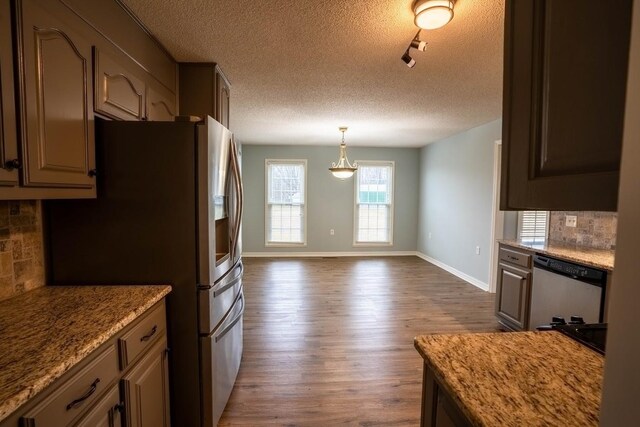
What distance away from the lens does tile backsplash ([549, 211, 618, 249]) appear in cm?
278

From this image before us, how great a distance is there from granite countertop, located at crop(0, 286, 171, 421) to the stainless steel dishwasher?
285cm

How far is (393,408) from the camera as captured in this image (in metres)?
2.03

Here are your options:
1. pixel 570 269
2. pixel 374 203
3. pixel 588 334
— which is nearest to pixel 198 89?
pixel 588 334

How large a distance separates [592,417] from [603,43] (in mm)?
811

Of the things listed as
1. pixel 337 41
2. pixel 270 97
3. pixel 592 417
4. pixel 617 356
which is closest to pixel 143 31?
pixel 337 41

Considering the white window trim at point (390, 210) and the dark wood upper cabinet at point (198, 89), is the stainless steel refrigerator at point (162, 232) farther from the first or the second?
the white window trim at point (390, 210)

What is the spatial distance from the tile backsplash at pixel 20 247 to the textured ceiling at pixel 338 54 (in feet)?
4.07

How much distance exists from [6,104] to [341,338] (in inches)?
111

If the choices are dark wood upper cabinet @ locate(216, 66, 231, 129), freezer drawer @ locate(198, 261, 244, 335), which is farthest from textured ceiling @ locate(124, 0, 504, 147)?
freezer drawer @ locate(198, 261, 244, 335)

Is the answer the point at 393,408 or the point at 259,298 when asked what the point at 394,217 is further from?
the point at 393,408

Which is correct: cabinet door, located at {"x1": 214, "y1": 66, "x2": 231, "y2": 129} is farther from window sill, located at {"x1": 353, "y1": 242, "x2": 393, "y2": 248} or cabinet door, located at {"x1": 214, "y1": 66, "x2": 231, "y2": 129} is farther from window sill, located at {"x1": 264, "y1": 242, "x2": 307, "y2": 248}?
window sill, located at {"x1": 353, "y1": 242, "x2": 393, "y2": 248}

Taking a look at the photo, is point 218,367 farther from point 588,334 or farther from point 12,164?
point 588,334

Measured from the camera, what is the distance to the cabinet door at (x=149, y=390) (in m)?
1.26

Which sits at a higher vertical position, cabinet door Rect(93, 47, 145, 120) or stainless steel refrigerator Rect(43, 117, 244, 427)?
cabinet door Rect(93, 47, 145, 120)
